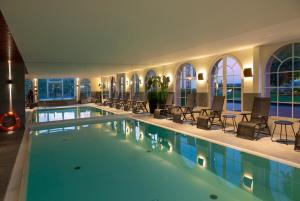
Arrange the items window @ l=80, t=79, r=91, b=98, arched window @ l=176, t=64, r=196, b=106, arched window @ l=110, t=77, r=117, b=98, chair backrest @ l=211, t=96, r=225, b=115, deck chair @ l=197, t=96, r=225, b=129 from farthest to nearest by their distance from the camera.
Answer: window @ l=80, t=79, r=91, b=98 → arched window @ l=110, t=77, r=117, b=98 → arched window @ l=176, t=64, r=196, b=106 → chair backrest @ l=211, t=96, r=225, b=115 → deck chair @ l=197, t=96, r=225, b=129

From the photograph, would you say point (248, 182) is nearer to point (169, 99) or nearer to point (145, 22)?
point (145, 22)

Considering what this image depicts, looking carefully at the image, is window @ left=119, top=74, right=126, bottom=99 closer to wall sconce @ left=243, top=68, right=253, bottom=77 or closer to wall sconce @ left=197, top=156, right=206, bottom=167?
wall sconce @ left=243, top=68, right=253, bottom=77

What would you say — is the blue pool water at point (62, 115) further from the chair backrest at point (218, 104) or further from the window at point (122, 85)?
the chair backrest at point (218, 104)

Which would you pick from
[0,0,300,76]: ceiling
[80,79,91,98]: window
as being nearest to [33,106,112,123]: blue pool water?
[0,0,300,76]: ceiling

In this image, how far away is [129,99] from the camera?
1517 cm

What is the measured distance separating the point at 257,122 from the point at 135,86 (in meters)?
9.55

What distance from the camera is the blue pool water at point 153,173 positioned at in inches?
140

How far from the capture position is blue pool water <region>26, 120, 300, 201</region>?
3.55m

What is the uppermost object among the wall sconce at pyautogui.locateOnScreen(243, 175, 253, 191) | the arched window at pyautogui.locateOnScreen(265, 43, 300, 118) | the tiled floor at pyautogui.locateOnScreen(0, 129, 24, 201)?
the arched window at pyautogui.locateOnScreen(265, 43, 300, 118)

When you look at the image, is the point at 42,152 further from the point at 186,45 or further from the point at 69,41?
the point at 186,45

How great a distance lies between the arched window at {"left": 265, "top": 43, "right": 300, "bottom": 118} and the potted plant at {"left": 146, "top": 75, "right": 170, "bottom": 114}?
533cm

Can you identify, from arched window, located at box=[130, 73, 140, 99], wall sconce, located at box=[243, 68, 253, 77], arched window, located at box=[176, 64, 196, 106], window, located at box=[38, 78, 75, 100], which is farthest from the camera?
window, located at box=[38, 78, 75, 100]

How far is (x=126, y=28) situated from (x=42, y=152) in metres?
3.94

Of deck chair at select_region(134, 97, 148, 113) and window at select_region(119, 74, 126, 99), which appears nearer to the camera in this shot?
deck chair at select_region(134, 97, 148, 113)
